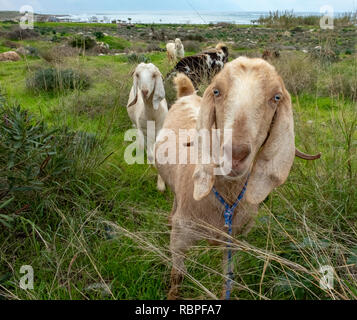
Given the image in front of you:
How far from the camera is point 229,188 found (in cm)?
180

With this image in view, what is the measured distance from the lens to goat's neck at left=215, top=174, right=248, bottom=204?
70.1 inches

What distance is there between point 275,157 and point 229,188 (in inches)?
13.6

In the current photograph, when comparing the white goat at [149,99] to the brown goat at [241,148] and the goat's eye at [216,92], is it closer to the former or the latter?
the brown goat at [241,148]

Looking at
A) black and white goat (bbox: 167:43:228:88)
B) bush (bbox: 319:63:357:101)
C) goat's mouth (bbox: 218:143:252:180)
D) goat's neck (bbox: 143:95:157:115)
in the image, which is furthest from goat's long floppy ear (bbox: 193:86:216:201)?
black and white goat (bbox: 167:43:228:88)

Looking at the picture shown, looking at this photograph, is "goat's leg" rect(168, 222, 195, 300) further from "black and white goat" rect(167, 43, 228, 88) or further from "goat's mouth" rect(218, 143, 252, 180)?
"black and white goat" rect(167, 43, 228, 88)

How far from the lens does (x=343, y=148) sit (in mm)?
2799

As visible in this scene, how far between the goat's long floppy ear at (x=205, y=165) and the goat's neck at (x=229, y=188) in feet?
0.48

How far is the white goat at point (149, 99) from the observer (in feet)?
12.5

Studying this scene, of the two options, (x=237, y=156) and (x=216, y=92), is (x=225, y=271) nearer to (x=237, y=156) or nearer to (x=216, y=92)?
(x=237, y=156)

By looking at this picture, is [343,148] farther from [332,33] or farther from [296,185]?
[332,33]

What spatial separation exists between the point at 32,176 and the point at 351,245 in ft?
7.12

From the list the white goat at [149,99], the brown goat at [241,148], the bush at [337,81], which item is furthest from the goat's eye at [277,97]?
the white goat at [149,99]

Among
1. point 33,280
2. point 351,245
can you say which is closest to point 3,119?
point 33,280
